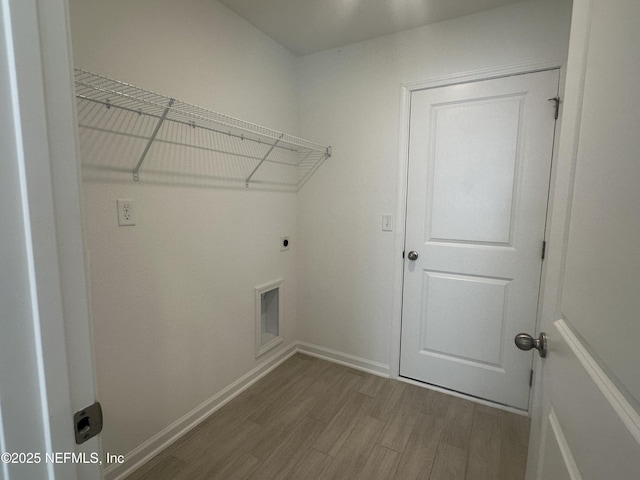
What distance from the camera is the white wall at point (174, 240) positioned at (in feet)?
4.41

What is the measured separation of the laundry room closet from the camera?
137 cm

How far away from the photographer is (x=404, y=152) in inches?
84.3

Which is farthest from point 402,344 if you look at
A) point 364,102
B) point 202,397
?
point 364,102

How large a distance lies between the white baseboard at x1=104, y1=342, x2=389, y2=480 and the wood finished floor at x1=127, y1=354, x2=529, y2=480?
0.14ft

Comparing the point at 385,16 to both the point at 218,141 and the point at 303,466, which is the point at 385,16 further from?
the point at 303,466

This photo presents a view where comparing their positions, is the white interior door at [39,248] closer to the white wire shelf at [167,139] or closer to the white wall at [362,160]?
the white wire shelf at [167,139]

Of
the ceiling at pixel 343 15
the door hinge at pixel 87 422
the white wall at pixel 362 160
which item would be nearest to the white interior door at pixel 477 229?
the white wall at pixel 362 160

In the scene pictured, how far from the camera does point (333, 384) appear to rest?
2262 mm

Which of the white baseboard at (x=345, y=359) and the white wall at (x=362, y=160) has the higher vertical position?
the white wall at (x=362, y=160)

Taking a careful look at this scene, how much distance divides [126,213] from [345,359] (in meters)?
1.92

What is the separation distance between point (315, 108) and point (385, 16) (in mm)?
776

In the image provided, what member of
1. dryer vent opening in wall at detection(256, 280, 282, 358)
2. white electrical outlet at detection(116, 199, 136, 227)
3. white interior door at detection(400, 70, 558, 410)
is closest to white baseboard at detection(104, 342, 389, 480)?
dryer vent opening in wall at detection(256, 280, 282, 358)

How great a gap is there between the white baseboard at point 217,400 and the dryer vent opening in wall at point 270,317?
0.12 metres

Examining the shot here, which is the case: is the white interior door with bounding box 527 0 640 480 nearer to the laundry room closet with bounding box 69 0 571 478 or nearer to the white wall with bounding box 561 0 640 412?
the white wall with bounding box 561 0 640 412
